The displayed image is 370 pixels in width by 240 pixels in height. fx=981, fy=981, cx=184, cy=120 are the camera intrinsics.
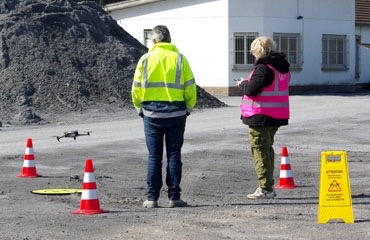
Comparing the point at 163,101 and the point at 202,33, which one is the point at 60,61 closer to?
the point at 202,33

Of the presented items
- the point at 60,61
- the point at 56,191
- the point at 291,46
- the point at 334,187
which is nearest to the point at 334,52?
the point at 291,46

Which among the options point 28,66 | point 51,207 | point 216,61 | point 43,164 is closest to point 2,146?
point 43,164

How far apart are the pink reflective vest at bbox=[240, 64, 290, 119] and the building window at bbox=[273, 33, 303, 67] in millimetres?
29347

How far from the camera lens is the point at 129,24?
146 ft

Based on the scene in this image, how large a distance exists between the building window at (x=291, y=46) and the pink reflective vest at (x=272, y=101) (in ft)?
96.3

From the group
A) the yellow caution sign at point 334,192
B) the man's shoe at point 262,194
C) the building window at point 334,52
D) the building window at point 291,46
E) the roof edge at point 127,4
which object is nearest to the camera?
the yellow caution sign at point 334,192

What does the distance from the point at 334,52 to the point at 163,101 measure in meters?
33.7

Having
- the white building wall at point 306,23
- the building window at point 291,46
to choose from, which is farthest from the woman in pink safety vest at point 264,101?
the building window at point 291,46

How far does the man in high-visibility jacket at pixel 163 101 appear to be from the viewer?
1130 cm

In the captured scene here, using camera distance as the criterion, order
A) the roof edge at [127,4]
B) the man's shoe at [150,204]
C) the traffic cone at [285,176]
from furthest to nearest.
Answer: the roof edge at [127,4]
the traffic cone at [285,176]
the man's shoe at [150,204]

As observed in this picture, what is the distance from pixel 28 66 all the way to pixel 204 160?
1406cm

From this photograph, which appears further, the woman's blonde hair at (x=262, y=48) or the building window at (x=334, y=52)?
the building window at (x=334, y=52)

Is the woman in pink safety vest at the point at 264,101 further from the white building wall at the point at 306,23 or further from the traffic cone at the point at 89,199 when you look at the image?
the white building wall at the point at 306,23

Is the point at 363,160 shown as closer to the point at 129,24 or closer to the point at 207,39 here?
the point at 207,39
